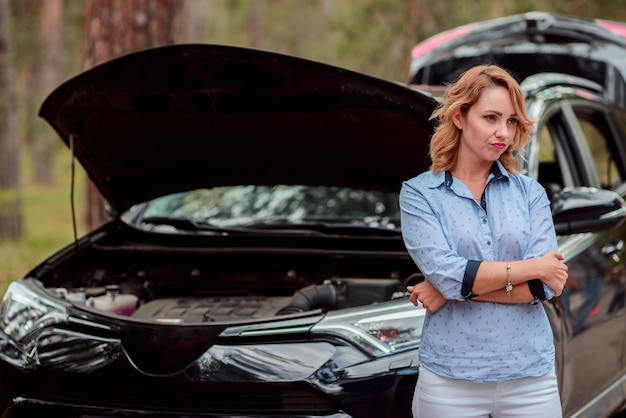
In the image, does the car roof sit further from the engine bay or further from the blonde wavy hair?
the blonde wavy hair

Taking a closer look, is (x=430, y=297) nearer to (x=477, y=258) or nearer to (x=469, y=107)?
(x=477, y=258)

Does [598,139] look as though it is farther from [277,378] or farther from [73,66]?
[73,66]

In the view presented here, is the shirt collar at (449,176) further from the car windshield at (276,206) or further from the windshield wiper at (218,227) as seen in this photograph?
the car windshield at (276,206)

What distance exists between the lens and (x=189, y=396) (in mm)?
3305

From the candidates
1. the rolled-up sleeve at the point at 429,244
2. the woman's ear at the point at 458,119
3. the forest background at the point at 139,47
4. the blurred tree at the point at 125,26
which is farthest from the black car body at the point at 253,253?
the blurred tree at the point at 125,26

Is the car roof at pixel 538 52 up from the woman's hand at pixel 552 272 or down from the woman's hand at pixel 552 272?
up

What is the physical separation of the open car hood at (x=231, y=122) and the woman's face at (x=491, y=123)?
76cm

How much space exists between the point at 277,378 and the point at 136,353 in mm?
565

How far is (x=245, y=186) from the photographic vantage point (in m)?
5.16

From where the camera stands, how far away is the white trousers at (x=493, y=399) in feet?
8.96

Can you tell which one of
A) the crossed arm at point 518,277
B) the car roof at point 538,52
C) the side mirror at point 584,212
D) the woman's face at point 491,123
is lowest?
the crossed arm at point 518,277

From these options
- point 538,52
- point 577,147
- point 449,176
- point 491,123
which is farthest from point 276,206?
point 491,123

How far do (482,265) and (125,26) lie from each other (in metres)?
5.30

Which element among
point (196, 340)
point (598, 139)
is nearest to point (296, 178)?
point (196, 340)
